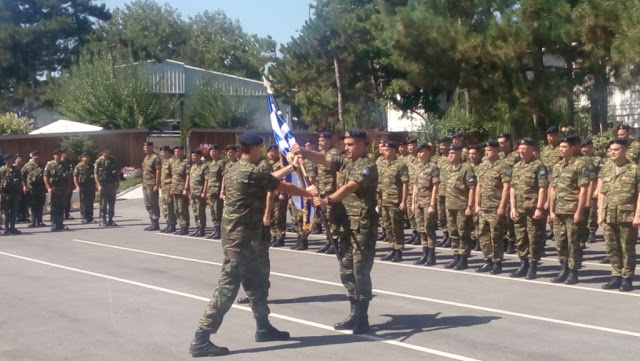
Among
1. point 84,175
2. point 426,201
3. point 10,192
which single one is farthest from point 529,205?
point 84,175

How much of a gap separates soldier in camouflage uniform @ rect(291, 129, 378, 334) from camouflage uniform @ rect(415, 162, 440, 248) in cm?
450

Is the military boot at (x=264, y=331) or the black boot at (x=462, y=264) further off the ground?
the black boot at (x=462, y=264)

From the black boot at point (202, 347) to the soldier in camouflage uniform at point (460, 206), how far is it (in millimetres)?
5660

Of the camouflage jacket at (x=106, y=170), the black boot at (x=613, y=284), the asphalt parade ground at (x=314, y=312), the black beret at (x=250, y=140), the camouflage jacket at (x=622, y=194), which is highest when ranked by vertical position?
the black beret at (x=250, y=140)

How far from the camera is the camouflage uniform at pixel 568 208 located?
1079cm

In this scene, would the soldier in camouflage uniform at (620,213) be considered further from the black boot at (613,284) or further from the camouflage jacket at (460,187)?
the camouflage jacket at (460,187)

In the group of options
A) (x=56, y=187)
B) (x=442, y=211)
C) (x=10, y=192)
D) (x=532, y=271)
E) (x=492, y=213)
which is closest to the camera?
(x=532, y=271)

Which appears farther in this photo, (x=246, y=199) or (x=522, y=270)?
(x=522, y=270)

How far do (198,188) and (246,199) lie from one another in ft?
32.1

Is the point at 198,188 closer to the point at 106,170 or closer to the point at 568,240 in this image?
the point at 106,170

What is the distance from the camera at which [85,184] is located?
20344mm

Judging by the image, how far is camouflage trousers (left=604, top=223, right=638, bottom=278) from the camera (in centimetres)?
1020

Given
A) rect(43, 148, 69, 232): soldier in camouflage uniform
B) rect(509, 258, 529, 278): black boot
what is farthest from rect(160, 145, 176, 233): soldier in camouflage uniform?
rect(509, 258, 529, 278): black boot

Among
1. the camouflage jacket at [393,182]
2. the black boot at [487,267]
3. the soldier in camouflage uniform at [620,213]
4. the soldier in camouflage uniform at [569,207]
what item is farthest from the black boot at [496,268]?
the camouflage jacket at [393,182]
